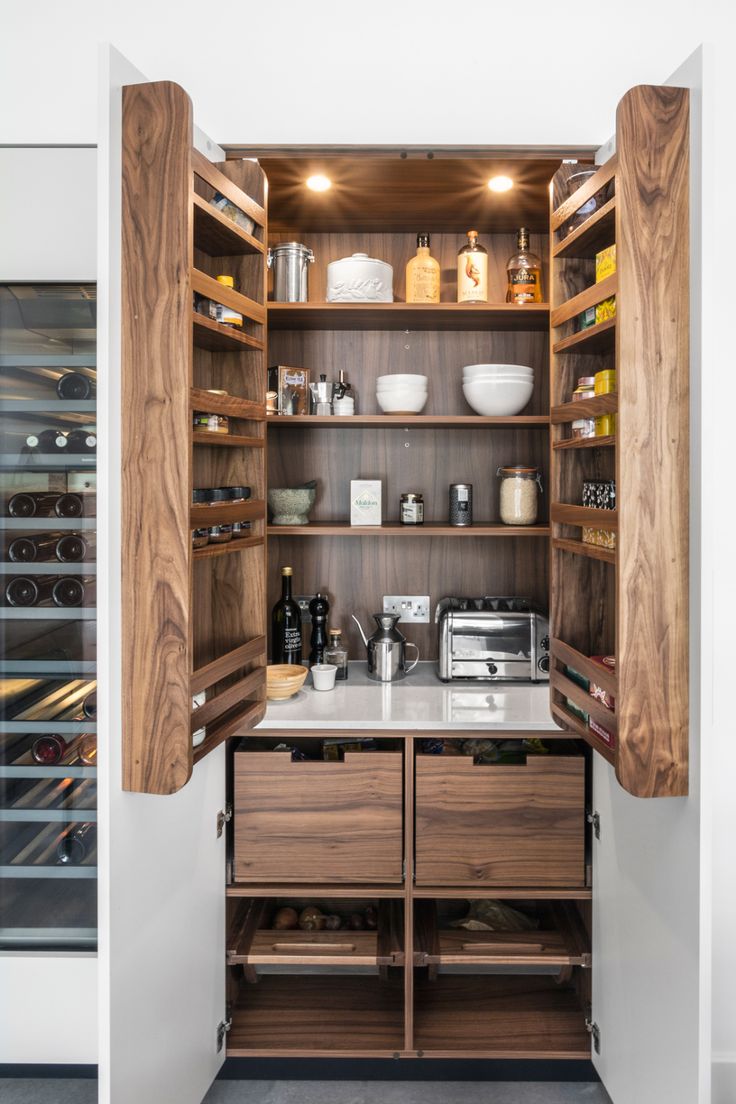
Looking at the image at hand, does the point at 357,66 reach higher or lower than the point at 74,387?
higher

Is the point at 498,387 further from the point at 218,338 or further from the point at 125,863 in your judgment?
the point at 125,863

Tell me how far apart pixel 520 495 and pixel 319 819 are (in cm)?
103

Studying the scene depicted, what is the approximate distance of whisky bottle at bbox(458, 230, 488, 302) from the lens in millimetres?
1928

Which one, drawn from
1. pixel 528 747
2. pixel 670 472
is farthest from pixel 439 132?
pixel 528 747

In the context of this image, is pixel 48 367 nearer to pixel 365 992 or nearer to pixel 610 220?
pixel 610 220

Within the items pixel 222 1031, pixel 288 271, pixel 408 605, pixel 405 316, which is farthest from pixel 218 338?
pixel 222 1031

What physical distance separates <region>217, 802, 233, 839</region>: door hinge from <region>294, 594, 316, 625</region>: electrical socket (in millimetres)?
648

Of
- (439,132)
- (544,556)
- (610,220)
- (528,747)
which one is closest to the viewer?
(610,220)

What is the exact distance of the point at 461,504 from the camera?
6.65 feet

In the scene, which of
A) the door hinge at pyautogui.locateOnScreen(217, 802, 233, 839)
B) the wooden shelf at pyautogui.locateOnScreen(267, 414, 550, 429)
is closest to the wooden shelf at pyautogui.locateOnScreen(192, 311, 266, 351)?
the wooden shelf at pyautogui.locateOnScreen(267, 414, 550, 429)

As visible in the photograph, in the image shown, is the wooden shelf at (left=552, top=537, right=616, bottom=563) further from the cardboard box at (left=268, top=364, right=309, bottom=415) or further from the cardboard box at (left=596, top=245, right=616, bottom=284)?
the cardboard box at (left=268, top=364, right=309, bottom=415)

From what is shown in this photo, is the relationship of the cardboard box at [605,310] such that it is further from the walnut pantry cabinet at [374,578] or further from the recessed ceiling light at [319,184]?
the recessed ceiling light at [319,184]

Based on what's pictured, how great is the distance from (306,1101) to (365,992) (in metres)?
0.28

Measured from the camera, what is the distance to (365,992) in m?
1.90
